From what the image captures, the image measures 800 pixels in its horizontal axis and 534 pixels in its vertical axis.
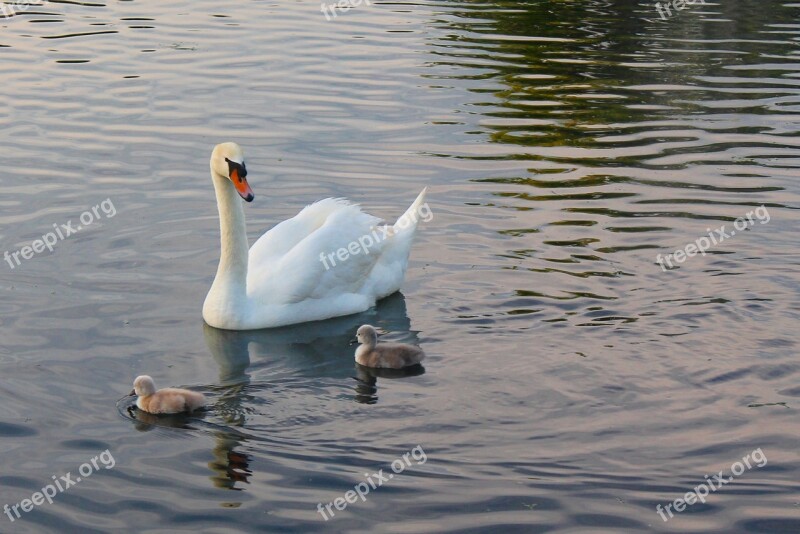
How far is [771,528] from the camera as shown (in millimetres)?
7801

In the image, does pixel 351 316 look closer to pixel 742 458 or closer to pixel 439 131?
pixel 742 458

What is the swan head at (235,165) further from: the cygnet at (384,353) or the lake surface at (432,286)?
the cygnet at (384,353)

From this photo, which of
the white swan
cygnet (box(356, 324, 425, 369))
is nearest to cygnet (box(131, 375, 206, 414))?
cygnet (box(356, 324, 425, 369))

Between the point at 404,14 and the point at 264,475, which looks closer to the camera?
the point at 264,475

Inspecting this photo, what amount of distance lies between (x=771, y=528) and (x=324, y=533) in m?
2.67

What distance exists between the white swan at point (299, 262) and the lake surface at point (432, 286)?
201 millimetres

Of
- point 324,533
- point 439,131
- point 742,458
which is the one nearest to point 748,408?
point 742,458

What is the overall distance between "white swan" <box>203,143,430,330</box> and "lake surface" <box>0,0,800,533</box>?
20 cm

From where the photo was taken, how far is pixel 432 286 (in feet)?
39.5

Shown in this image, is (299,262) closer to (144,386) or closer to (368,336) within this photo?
(368,336)

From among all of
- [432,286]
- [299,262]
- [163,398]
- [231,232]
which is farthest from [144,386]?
[432,286]

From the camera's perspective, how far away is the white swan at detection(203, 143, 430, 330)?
1117 cm

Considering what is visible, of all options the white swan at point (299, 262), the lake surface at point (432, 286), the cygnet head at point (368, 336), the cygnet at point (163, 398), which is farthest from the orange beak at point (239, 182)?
the cygnet at point (163, 398)

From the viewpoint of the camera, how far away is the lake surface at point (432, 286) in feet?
27.2
